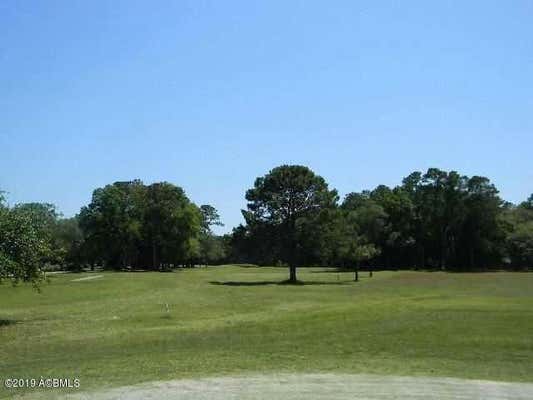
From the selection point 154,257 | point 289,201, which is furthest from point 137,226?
point 289,201

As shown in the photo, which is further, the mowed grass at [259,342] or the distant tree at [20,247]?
the distant tree at [20,247]

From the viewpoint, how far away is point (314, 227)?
77.7 m

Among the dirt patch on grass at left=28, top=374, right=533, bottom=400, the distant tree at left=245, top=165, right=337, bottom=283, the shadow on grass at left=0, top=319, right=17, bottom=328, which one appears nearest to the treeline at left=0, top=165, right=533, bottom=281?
the distant tree at left=245, top=165, right=337, bottom=283

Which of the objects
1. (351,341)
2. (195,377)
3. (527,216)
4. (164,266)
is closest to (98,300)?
(351,341)

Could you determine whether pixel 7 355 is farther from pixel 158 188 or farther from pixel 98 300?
pixel 158 188

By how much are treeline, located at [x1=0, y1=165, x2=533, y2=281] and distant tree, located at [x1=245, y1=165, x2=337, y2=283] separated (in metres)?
0.13

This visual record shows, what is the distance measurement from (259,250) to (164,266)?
5745 centimetres

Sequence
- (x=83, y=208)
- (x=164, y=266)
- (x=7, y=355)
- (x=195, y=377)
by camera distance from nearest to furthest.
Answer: (x=195, y=377) < (x=7, y=355) < (x=83, y=208) < (x=164, y=266)

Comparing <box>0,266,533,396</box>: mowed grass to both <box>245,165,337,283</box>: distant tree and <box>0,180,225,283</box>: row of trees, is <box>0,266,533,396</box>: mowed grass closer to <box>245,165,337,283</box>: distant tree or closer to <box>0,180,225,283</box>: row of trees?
<box>245,165,337,283</box>: distant tree

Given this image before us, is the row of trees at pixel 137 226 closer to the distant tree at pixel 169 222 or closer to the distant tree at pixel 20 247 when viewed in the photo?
the distant tree at pixel 169 222

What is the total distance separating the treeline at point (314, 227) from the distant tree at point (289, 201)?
126 mm

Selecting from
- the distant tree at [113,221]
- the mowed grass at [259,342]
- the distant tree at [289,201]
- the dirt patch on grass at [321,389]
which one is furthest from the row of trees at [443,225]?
the dirt patch on grass at [321,389]

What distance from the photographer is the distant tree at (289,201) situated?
77.8 m

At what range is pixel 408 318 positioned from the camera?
2530 centimetres
